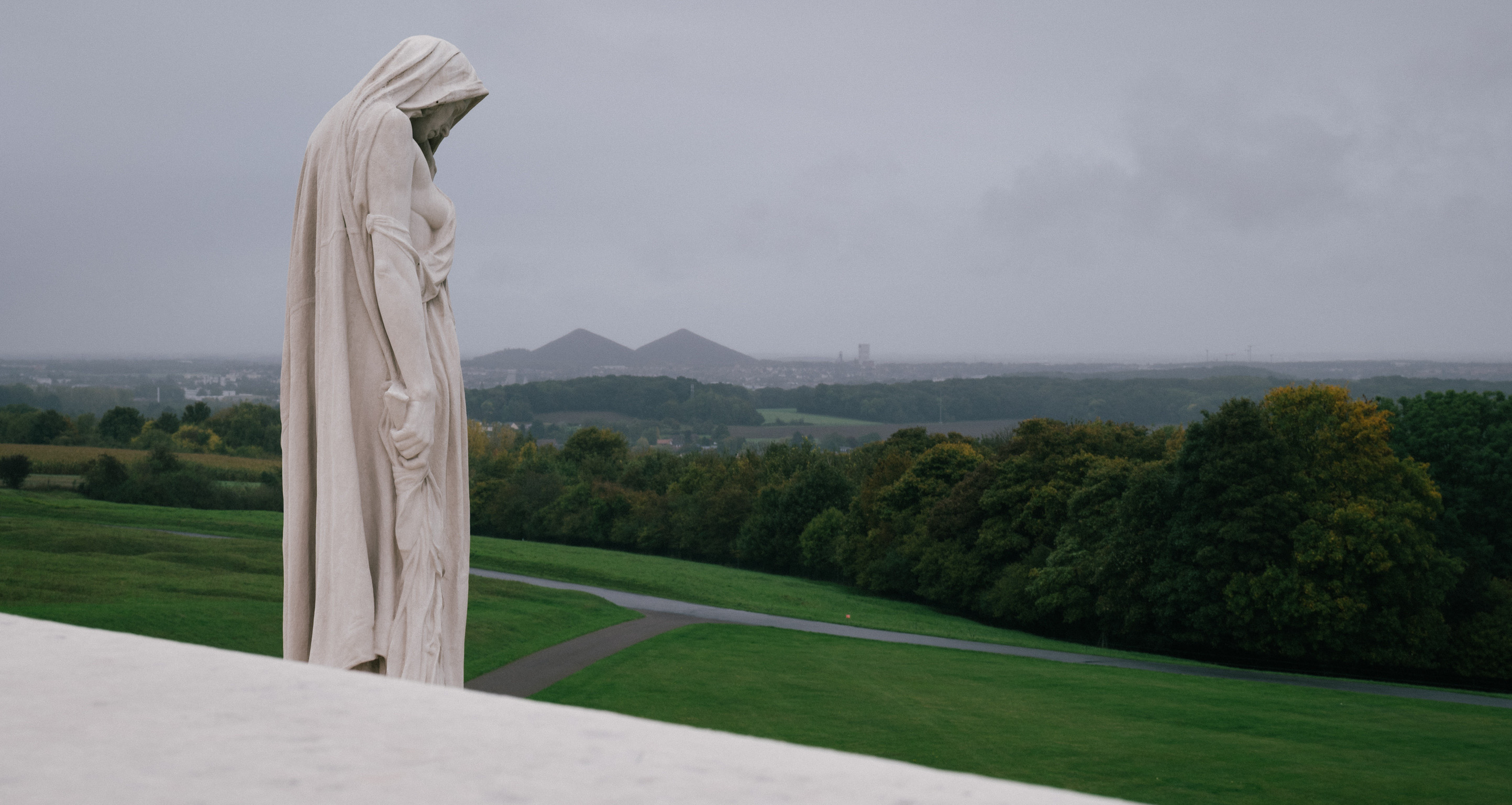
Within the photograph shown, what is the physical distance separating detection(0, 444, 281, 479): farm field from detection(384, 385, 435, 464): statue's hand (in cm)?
5603

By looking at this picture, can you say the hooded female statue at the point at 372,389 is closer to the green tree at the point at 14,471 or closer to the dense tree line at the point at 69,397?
the green tree at the point at 14,471

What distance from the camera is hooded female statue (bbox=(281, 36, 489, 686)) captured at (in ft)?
21.9

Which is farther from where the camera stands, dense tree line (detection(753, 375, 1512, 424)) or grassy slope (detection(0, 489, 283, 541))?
dense tree line (detection(753, 375, 1512, 424))

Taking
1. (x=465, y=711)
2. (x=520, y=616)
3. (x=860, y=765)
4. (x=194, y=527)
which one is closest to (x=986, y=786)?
(x=860, y=765)

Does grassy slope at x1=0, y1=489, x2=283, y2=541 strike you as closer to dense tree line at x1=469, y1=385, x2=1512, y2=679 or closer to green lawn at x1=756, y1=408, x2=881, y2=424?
dense tree line at x1=469, y1=385, x2=1512, y2=679

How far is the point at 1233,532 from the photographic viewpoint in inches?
1517

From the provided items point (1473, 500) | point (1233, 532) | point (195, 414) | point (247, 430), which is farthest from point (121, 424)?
point (1473, 500)

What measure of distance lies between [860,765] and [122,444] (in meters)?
75.1

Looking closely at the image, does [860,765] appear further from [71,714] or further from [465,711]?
[71,714]

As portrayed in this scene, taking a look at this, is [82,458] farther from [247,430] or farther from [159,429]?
[247,430]

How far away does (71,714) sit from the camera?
187cm

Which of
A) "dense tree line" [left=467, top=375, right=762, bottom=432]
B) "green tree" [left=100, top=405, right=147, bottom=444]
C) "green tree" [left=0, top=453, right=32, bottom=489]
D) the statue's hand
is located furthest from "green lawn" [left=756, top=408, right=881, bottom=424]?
the statue's hand

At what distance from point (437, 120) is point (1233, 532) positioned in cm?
3763

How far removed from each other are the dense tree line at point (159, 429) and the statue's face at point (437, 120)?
60.7m
